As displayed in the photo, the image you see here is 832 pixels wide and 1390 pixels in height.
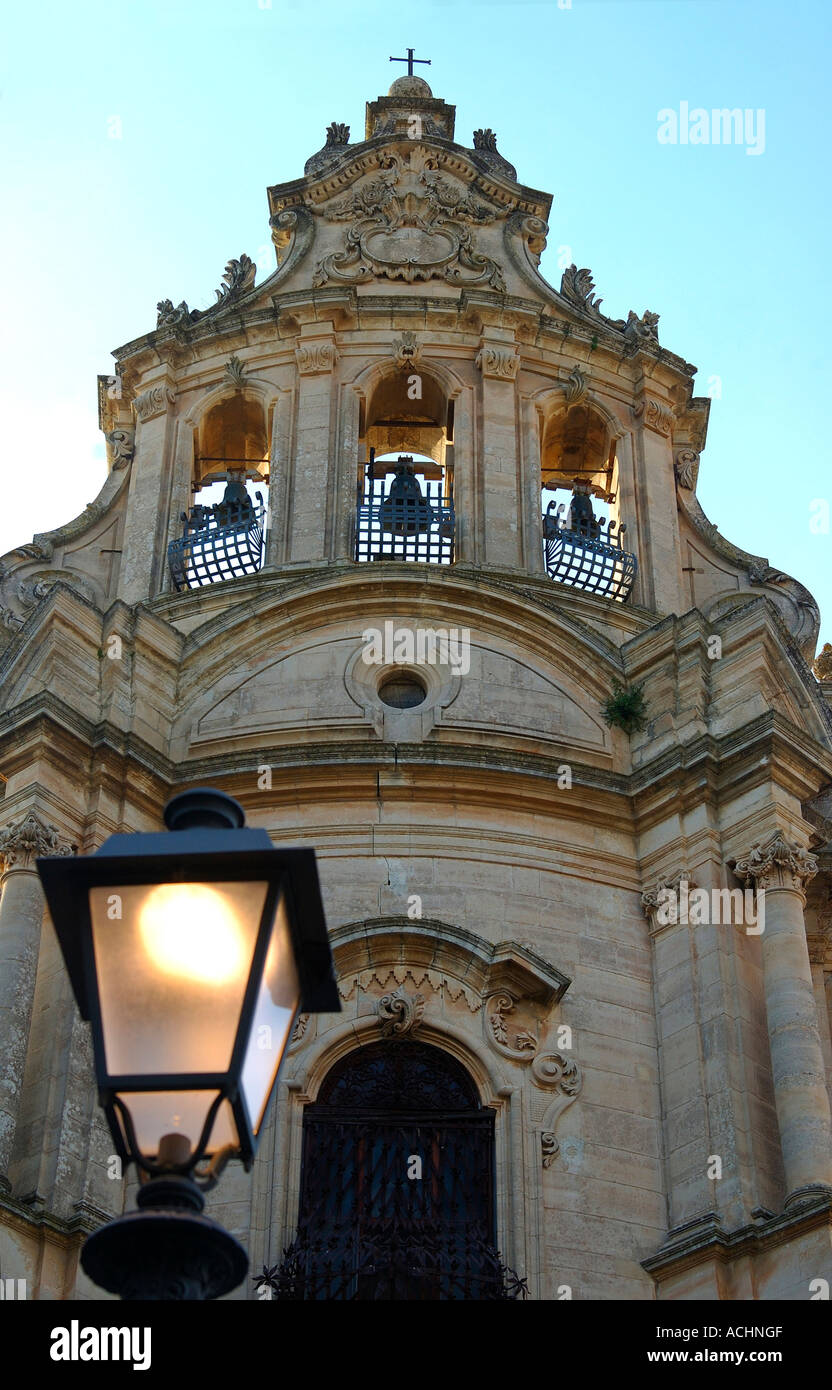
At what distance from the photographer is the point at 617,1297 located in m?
16.2

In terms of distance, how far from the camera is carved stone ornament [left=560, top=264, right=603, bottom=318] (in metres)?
25.6

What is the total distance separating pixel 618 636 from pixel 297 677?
11.1 ft

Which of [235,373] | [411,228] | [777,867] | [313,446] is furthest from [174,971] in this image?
[411,228]

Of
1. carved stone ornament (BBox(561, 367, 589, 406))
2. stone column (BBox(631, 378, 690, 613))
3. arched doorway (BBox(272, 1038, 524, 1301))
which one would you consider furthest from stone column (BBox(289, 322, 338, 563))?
arched doorway (BBox(272, 1038, 524, 1301))

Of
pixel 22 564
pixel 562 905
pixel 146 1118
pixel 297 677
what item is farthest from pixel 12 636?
pixel 146 1118

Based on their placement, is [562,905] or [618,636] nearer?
[562,905]

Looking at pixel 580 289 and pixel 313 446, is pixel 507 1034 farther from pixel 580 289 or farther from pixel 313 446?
pixel 580 289

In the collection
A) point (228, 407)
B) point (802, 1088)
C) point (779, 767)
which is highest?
point (228, 407)

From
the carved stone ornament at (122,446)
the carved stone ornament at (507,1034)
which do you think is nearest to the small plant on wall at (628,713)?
the carved stone ornament at (507,1034)

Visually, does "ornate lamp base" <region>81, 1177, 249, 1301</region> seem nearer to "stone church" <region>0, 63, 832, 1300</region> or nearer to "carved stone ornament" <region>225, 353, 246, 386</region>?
"stone church" <region>0, 63, 832, 1300</region>

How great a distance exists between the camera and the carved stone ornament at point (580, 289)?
25625 mm

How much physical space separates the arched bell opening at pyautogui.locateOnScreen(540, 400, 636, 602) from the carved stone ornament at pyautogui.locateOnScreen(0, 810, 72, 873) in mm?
6587

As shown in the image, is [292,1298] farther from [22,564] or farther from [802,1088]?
[22,564]

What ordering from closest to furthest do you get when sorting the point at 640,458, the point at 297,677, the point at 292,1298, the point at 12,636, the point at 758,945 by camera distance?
the point at 292,1298, the point at 758,945, the point at 297,677, the point at 12,636, the point at 640,458
